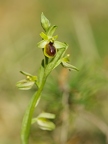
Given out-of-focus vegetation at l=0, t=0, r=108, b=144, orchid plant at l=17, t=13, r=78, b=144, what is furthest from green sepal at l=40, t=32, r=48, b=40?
out-of-focus vegetation at l=0, t=0, r=108, b=144

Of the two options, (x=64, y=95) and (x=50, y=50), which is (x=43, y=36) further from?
(x=64, y=95)

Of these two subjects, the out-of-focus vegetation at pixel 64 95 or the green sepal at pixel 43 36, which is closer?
the green sepal at pixel 43 36

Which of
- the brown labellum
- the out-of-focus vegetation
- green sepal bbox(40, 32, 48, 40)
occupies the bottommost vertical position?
the out-of-focus vegetation

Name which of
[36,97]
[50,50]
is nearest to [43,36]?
[50,50]

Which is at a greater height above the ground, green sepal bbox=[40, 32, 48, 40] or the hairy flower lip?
green sepal bbox=[40, 32, 48, 40]

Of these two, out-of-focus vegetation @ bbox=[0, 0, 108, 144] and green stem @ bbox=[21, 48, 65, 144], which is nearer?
green stem @ bbox=[21, 48, 65, 144]

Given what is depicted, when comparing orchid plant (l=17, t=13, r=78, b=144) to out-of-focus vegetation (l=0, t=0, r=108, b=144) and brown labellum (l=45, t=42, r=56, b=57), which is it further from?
out-of-focus vegetation (l=0, t=0, r=108, b=144)

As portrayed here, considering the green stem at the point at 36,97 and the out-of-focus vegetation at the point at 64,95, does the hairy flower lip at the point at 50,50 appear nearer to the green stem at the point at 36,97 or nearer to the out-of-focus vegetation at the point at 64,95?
the green stem at the point at 36,97

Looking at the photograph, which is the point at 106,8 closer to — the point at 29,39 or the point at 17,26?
the point at 17,26

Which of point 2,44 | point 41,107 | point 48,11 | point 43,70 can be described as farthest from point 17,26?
point 43,70

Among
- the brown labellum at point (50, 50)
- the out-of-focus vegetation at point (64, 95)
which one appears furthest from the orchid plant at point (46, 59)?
the out-of-focus vegetation at point (64, 95)

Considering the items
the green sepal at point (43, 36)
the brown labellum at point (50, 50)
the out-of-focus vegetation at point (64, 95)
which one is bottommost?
the out-of-focus vegetation at point (64, 95)
